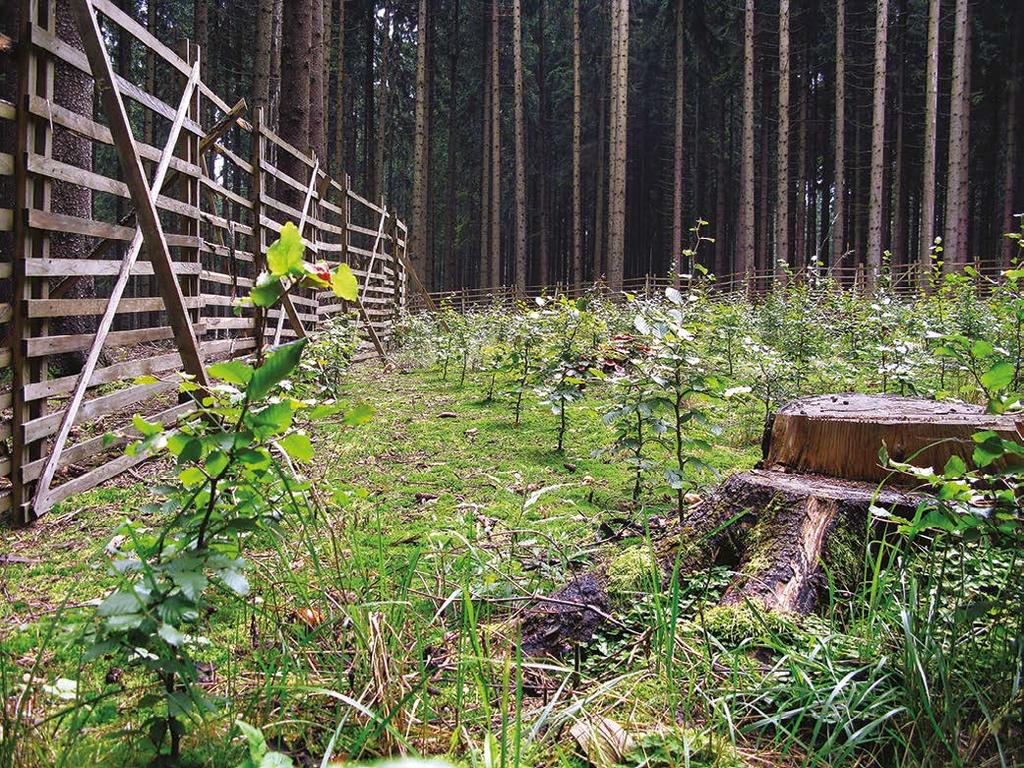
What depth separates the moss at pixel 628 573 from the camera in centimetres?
201

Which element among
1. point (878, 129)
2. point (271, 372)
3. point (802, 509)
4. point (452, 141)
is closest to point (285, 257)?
point (271, 372)

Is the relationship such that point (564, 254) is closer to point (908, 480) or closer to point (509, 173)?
point (509, 173)

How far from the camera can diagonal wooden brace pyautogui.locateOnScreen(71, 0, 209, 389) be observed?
3469mm

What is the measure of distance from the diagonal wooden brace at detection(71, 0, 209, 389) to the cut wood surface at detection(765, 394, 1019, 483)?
2.82 meters

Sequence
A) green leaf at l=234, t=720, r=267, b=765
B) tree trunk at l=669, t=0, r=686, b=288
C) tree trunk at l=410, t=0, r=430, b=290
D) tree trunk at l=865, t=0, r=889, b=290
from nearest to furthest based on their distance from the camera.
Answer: green leaf at l=234, t=720, r=267, b=765 < tree trunk at l=865, t=0, r=889, b=290 < tree trunk at l=410, t=0, r=430, b=290 < tree trunk at l=669, t=0, r=686, b=288

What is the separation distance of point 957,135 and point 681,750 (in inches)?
830

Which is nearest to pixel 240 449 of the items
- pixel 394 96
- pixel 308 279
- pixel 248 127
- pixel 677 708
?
pixel 308 279

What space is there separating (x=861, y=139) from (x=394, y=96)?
2080 cm

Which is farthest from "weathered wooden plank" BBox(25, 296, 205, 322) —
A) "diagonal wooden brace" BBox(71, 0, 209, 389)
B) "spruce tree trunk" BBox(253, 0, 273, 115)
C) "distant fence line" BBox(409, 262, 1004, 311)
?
"spruce tree trunk" BBox(253, 0, 273, 115)

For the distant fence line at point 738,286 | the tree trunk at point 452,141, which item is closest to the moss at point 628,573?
the distant fence line at point 738,286

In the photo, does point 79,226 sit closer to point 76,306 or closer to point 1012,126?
point 76,306

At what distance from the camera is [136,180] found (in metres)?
3.65

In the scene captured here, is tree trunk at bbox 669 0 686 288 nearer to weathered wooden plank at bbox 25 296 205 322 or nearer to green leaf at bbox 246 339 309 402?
weathered wooden plank at bbox 25 296 205 322

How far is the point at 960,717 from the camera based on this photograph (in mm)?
1296
